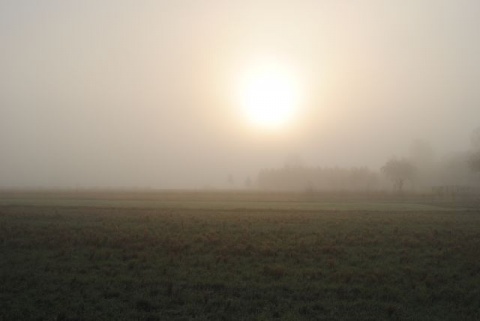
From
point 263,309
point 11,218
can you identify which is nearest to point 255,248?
point 263,309

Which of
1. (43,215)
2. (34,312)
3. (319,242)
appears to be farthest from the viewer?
(43,215)

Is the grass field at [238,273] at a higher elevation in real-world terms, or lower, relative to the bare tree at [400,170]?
lower

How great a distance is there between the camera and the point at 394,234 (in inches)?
1066

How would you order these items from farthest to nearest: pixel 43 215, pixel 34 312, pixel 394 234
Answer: pixel 43 215, pixel 394 234, pixel 34 312

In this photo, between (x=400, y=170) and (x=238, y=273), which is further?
(x=400, y=170)

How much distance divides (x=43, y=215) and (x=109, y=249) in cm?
1852

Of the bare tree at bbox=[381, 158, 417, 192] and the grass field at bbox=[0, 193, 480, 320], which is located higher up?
the bare tree at bbox=[381, 158, 417, 192]

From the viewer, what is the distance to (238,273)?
58.5 feet

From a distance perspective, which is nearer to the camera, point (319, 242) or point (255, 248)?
point (255, 248)

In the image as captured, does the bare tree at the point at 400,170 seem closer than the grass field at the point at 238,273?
No

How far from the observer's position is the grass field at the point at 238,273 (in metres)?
13.4

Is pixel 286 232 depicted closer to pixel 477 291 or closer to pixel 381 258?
pixel 381 258

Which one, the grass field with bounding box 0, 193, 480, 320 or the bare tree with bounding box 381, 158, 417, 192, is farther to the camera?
the bare tree with bounding box 381, 158, 417, 192

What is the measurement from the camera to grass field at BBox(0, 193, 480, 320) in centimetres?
1338
